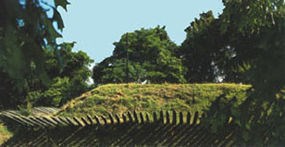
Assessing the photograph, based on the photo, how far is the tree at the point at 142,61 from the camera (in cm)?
5047

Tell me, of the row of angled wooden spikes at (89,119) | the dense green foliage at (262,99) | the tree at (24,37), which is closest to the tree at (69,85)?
the row of angled wooden spikes at (89,119)

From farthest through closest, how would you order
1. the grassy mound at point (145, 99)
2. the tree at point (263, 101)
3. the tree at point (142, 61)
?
the tree at point (142, 61)
the grassy mound at point (145, 99)
the tree at point (263, 101)

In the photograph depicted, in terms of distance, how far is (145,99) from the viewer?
16516 mm

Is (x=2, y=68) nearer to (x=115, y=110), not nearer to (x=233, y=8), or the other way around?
(x=233, y=8)

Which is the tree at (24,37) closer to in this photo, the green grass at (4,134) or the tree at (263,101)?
the tree at (263,101)

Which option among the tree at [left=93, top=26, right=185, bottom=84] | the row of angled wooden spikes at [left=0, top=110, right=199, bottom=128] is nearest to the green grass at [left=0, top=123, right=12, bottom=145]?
the row of angled wooden spikes at [left=0, top=110, right=199, bottom=128]

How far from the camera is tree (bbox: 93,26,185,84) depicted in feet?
166

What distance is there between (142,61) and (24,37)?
175 feet

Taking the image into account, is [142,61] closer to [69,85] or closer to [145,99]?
[69,85]

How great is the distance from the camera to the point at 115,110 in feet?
53.0

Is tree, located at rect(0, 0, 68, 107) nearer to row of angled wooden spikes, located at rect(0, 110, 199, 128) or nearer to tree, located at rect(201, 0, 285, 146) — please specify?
tree, located at rect(201, 0, 285, 146)

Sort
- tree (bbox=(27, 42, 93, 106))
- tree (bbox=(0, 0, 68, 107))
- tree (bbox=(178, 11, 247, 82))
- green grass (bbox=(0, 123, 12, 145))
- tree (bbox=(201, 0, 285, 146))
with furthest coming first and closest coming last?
1. tree (bbox=(178, 11, 247, 82))
2. tree (bbox=(27, 42, 93, 106))
3. green grass (bbox=(0, 123, 12, 145))
4. tree (bbox=(201, 0, 285, 146))
5. tree (bbox=(0, 0, 68, 107))

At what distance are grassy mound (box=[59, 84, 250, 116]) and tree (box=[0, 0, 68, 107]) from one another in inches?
513

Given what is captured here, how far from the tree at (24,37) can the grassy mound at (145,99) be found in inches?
513
